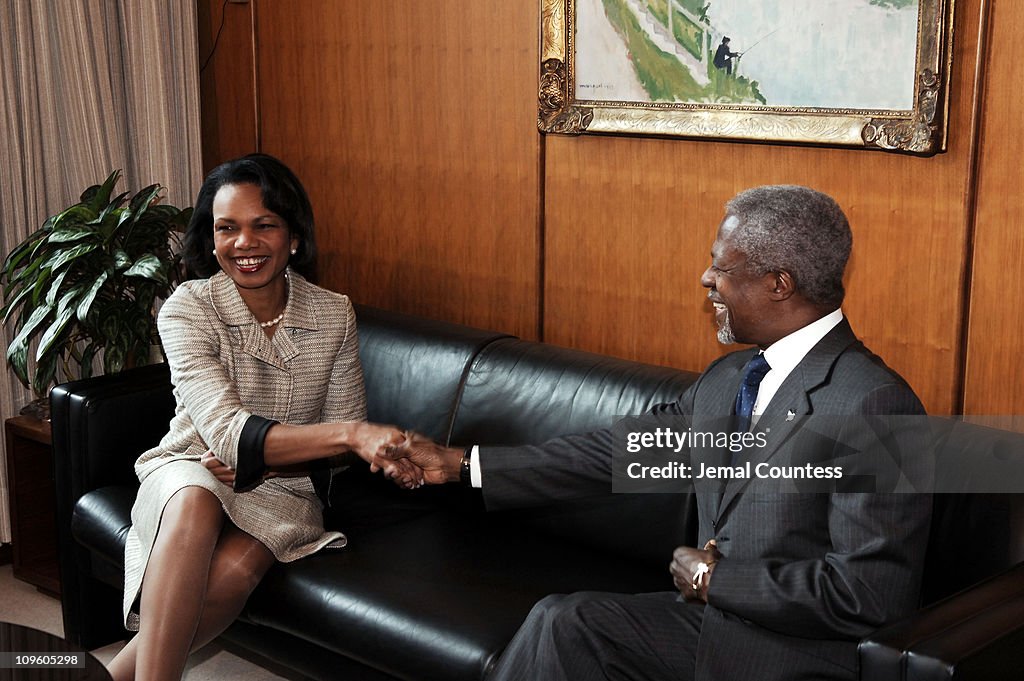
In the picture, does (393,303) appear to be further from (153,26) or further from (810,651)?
(810,651)

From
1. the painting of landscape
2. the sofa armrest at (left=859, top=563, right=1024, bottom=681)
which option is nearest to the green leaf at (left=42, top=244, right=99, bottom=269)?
the painting of landscape

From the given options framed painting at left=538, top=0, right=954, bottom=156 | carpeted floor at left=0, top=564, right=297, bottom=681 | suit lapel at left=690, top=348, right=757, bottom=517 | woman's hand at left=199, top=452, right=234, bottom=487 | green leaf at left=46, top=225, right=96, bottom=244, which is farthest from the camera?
green leaf at left=46, top=225, right=96, bottom=244

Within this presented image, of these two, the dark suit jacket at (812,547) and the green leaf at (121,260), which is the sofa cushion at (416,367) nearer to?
the green leaf at (121,260)

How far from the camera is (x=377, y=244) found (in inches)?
153

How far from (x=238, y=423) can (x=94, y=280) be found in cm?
104

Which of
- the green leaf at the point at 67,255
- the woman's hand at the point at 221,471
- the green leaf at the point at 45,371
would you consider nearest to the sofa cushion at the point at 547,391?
the woman's hand at the point at 221,471

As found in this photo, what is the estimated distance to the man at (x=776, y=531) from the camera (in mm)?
1866

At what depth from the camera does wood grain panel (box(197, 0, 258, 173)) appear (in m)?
4.20

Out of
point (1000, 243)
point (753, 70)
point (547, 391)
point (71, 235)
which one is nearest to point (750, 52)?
point (753, 70)

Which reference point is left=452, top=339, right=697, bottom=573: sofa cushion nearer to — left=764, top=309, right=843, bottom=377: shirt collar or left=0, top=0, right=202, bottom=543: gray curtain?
left=764, top=309, right=843, bottom=377: shirt collar

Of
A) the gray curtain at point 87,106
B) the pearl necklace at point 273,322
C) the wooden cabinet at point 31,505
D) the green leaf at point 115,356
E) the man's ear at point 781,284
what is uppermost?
the gray curtain at point 87,106

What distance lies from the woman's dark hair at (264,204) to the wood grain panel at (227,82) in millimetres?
1300

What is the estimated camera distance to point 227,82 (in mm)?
4297

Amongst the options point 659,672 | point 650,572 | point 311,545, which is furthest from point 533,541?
point 659,672
